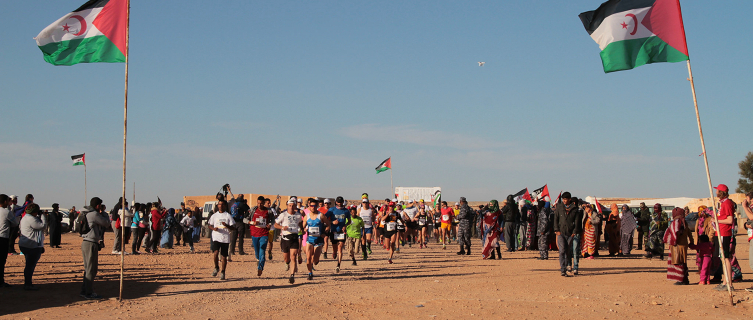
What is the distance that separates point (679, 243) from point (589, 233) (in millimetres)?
7858

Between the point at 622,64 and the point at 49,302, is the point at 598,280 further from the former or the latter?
the point at 49,302

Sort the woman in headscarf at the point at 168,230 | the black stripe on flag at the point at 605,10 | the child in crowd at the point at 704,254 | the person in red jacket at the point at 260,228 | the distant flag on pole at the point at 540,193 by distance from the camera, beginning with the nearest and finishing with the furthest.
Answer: the black stripe on flag at the point at 605,10 → the child in crowd at the point at 704,254 → the person in red jacket at the point at 260,228 → the woman in headscarf at the point at 168,230 → the distant flag on pole at the point at 540,193

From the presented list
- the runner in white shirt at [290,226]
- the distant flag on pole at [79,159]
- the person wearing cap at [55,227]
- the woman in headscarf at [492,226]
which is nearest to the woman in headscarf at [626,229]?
the woman in headscarf at [492,226]

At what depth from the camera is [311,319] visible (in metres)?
8.16

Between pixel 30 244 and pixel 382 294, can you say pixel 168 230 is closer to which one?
pixel 30 244

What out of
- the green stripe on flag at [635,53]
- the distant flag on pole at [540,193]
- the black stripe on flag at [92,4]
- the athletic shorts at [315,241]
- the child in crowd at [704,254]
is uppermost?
the black stripe on flag at [92,4]

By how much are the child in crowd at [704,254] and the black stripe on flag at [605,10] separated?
4.48 meters

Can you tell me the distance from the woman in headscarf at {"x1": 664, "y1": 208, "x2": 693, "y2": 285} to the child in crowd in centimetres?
21

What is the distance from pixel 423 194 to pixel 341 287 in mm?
57711

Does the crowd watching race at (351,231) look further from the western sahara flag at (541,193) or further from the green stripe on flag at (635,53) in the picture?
the western sahara flag at (541,193)

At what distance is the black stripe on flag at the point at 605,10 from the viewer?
1055 centimetres

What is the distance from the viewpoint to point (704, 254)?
11273 millimetres

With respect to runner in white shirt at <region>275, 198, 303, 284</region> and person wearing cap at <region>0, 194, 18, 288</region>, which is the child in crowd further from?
person wearing cap at <region>0, 194, 18, 288</region>

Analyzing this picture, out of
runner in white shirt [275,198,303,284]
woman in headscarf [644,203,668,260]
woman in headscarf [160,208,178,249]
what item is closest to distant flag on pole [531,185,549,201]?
woman in headscarf [644,203,668,260]
